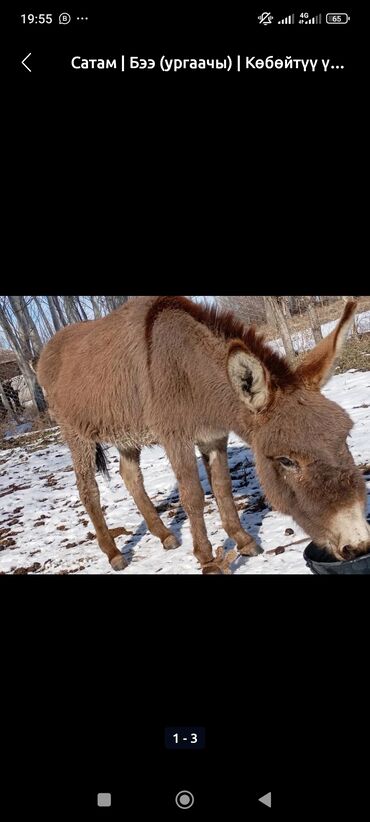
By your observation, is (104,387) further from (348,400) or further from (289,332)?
(348,400)

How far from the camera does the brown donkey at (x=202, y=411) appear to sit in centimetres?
174

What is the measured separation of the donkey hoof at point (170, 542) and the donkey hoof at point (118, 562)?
0.29 meters

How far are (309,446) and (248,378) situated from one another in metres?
0.34

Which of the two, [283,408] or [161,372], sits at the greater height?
[161,372]

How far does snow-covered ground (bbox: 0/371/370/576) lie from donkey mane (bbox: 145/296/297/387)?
94cm
